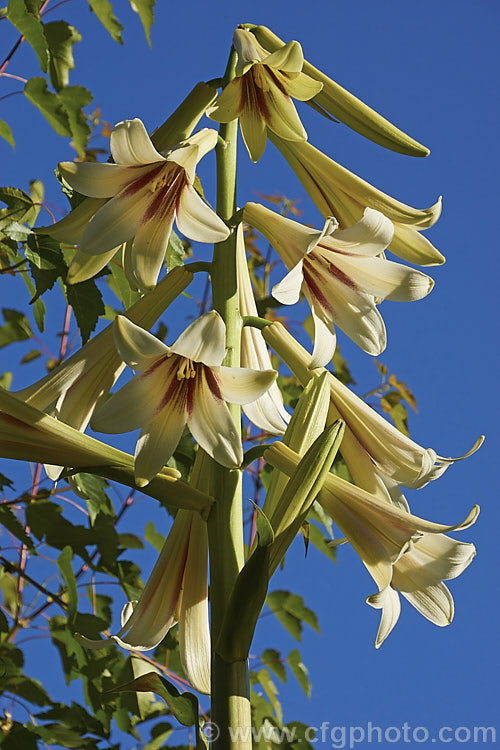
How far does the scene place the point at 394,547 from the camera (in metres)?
1.35

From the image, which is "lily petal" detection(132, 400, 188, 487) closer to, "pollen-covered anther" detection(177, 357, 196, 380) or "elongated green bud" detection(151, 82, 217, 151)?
"pollen-covered anther" detection(177, 357, 196, 380)

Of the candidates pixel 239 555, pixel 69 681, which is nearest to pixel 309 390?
pixel 239 555

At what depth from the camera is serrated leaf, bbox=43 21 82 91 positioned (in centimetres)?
227

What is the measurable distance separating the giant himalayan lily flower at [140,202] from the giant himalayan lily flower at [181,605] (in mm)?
432

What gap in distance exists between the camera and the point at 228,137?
1525mm

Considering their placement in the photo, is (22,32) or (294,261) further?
(22,32)

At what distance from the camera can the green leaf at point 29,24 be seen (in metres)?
1.89

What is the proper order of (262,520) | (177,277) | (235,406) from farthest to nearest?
(177,277) → (235,406) → (262,520)

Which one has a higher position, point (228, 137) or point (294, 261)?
point (228, 137)

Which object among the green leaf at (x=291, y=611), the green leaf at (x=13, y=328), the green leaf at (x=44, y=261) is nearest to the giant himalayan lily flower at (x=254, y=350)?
the green leaf at (x=44, y=261)

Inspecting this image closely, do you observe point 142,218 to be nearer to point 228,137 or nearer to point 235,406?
point 228,137

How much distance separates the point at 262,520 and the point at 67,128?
146 cm

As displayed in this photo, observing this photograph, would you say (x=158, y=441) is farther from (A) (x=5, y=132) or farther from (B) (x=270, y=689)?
(B) (x=270, y=689)

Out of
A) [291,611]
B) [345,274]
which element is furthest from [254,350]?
[291,611]
